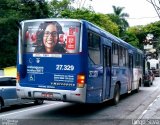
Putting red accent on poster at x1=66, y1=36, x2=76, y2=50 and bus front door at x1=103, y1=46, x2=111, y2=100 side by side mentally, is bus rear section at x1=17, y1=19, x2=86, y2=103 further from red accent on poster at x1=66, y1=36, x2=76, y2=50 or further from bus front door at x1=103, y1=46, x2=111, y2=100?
bus front door at x1=103, y1=46, x2=111, y2=100

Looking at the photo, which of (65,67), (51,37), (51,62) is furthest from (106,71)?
(51,37)

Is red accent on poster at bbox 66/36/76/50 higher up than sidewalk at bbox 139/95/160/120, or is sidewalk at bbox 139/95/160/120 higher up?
red accent on poster at bbox 66/36/76/50

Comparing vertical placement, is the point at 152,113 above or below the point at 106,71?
below

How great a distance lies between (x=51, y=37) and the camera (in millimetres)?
12789

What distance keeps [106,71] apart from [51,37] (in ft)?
10.3

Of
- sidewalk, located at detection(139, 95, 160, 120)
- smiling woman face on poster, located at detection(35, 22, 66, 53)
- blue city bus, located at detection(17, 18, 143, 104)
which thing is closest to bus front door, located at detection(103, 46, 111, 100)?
blue city bus, located at detection(17, 18, 143, 104)

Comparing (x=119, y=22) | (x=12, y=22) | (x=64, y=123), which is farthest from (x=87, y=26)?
(x=119, y=22)

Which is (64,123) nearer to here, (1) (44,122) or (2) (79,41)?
(1) (44,122)

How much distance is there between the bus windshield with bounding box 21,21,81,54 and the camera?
1249cm

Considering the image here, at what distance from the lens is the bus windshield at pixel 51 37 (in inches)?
492

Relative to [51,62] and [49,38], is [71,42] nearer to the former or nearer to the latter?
[49,38]

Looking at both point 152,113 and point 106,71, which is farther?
point 106,71

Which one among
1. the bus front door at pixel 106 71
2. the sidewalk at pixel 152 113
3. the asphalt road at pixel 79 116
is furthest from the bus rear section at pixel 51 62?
the sidewalk at pixel 152 113

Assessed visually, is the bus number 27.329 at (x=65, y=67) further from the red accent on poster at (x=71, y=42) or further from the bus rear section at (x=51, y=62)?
the red accent on poster at (x=71, y=42)
